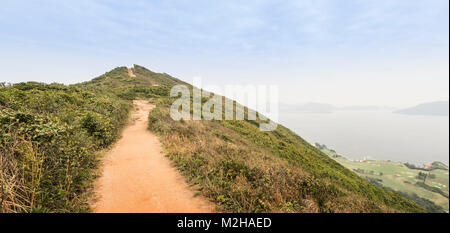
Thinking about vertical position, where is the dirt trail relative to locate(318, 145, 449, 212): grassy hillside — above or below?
above

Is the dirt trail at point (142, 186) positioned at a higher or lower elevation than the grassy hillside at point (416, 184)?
higher

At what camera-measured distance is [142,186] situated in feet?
15.1

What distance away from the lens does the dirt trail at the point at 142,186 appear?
12.6ft


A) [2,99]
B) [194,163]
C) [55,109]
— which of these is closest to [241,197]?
[194,163]

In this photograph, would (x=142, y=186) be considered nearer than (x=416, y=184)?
Yes

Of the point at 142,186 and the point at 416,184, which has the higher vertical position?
the point at 142,186

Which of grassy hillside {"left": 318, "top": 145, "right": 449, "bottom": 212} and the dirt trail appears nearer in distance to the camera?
the dirt trail

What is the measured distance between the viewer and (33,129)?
14.6 feet

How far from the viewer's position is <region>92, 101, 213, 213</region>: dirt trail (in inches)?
151

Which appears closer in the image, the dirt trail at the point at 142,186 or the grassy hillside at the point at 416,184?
the dirt trail at the point at 142,186
